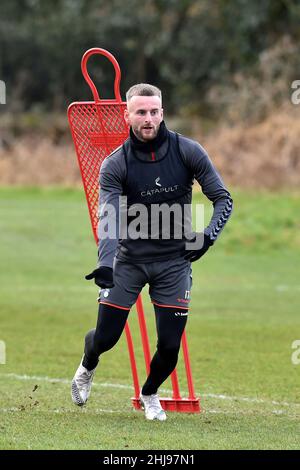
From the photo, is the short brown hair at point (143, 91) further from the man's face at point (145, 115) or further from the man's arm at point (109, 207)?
the man's arm at point (109, 207)

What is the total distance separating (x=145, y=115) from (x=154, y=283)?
1.29 meters

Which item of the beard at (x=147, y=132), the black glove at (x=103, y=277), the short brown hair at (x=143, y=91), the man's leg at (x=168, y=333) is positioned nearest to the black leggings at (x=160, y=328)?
the man's leg at (x=168, y=333)

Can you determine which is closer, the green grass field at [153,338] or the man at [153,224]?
the green grass field at [153,338]

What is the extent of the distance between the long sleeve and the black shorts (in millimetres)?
460

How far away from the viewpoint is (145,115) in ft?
26.6

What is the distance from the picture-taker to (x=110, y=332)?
8422 mm

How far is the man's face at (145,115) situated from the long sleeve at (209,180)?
0.93 feet

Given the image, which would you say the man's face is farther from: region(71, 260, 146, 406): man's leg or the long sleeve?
region(71, 260, 146, 406): man's leg

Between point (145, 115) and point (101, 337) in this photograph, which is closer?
point (145, 115)

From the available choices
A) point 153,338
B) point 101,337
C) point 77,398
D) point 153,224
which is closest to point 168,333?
point 101,337

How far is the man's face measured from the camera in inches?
317

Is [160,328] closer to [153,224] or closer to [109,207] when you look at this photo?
[153,224]

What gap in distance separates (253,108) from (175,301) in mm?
25991

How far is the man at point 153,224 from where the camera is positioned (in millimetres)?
8133
